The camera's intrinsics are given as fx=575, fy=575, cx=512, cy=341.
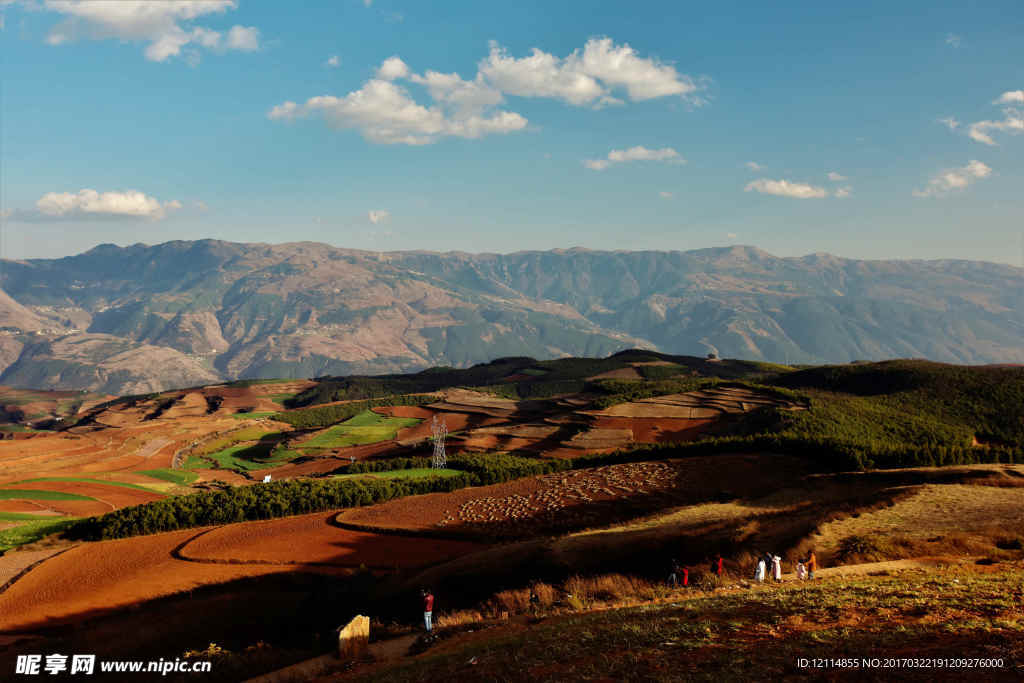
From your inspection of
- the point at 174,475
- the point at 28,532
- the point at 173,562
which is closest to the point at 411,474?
the point at 173,562

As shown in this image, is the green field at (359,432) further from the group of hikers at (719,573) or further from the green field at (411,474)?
the group of hikers at (719,573)

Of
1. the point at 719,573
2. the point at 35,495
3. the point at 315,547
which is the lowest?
the point at 35,495

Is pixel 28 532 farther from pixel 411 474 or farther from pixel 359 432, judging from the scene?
pixel 359 432

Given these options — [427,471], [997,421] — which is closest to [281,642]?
[427,471]

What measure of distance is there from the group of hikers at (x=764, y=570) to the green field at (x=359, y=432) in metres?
97.7

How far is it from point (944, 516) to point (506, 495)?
120 feet

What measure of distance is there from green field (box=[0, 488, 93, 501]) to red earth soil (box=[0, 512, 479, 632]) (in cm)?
3115

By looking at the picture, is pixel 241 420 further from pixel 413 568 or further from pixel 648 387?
pixel 413 568

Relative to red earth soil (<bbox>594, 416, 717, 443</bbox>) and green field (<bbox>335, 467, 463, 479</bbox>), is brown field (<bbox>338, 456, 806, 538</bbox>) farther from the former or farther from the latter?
red earth soil (<bbox>594, 416, 717, 443</bbox>)

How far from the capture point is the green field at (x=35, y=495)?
71.8 metres

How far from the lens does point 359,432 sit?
412ft

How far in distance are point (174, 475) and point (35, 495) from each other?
881 inches

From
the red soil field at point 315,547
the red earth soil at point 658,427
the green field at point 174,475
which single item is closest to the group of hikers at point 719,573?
the red soil field at point 315,547

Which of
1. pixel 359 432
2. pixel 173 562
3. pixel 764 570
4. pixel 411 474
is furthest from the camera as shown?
pixel 359 432
